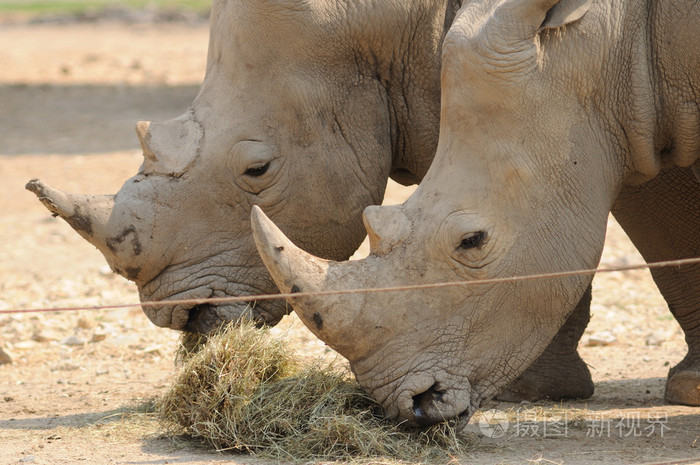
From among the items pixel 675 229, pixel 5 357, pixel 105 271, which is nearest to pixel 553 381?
pixel 675 229

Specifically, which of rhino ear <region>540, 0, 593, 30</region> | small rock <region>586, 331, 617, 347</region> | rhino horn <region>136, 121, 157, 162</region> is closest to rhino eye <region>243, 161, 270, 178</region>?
rhino horn <region>136, 121, 157, 162</region>

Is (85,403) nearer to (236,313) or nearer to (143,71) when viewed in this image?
(236,313)

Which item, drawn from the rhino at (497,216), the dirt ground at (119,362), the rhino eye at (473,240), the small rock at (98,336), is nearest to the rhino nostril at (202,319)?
the dirt ground at (119,362)

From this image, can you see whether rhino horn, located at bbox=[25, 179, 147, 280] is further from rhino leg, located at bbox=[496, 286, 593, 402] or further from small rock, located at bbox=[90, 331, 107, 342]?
rhino leg, located at bbox=[496, 286, 593, 402]

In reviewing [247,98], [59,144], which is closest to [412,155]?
Answer: [247,98]

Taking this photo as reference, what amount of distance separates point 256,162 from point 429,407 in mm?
1513

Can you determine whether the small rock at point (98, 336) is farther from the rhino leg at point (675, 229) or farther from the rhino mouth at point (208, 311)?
the rhino leg at point (675, 229)

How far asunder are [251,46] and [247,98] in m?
0.26

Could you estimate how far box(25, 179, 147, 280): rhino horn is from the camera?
546 centimetres

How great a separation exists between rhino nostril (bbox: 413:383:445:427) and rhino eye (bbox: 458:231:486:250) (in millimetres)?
582

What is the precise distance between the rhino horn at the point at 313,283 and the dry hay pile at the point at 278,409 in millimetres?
380

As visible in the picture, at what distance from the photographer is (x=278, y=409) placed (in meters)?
5.02

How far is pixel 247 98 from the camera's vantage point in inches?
221

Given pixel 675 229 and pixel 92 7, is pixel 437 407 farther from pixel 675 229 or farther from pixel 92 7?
pixel 92 7
